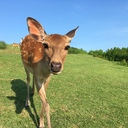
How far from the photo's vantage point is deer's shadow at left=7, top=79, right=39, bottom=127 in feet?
20.3

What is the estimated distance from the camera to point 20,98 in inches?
297

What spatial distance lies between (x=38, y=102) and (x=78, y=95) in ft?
5.04

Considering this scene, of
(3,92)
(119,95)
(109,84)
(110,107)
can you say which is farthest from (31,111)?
(109,84)

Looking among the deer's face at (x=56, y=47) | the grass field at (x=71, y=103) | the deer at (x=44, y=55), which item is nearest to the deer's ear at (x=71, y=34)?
the deer at (x=44, y=55)

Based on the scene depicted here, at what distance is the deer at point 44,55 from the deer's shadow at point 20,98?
0.24 metres

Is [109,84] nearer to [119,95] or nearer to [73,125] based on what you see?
[119,95]

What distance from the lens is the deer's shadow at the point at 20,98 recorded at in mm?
6193

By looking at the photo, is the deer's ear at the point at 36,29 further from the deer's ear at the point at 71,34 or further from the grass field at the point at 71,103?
the grass field at the point at 71,103

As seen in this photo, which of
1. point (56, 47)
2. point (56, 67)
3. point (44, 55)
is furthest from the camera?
point (44, 55)

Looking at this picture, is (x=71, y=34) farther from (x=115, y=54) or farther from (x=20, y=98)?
(x=115, y=54)

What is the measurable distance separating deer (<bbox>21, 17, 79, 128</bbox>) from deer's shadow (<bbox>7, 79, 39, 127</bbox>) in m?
0.24

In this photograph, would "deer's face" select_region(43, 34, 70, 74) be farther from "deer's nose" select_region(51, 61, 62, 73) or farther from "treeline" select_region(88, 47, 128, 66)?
"treeline" select_region(88, 47, 128, 66)

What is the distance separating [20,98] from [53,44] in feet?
10.6

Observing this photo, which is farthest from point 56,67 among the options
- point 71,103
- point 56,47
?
point 71,103
